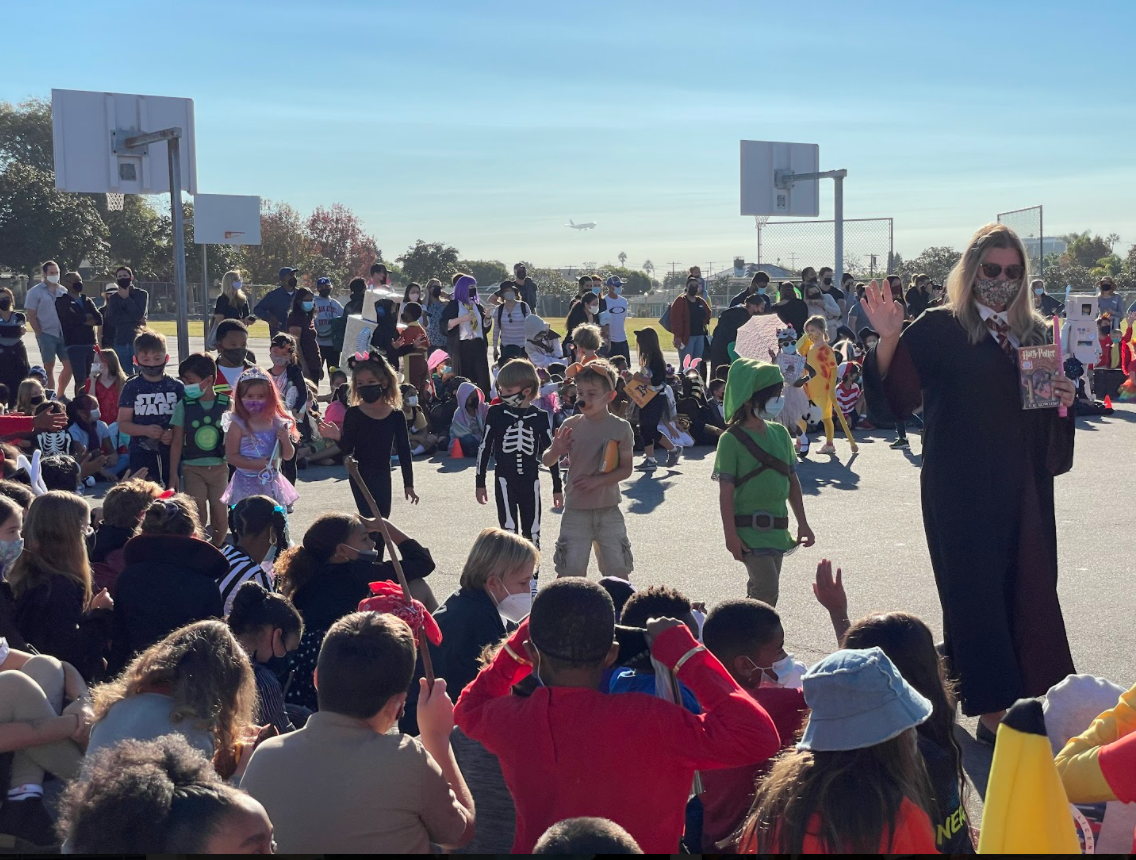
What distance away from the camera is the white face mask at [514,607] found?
4820 mm

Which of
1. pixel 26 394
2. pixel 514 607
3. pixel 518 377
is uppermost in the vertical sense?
pixel 518 377

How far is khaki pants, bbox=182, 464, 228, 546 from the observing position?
8.16 m

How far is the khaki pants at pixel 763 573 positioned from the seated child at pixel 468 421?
7723mm

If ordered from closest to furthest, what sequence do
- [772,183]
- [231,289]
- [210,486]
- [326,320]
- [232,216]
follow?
1. [210,486]
2. [231,289]
3. [326,320]
4. [772,183]
5. [232,216]

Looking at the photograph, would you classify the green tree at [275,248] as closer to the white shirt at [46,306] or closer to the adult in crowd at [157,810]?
the white shirt at [46,306]

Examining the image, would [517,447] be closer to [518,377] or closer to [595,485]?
[518,377]

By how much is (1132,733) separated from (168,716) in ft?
8.10

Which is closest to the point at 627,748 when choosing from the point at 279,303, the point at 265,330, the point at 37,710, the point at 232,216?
the point at 37,710

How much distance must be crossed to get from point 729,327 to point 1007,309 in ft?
40.0

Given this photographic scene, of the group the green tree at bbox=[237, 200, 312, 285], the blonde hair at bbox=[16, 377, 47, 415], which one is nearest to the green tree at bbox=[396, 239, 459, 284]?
the green tree at bbox=[237, 200, 312, 285]

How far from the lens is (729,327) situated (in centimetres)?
1734

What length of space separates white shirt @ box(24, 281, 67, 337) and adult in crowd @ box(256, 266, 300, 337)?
2.99 meters

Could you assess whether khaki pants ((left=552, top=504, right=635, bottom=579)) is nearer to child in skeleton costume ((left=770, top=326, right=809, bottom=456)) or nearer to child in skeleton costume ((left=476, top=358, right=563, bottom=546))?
child in skeleton costume ((left=476, top=358, right=563, bottom=546))

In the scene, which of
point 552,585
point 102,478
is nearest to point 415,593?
point 552,585
